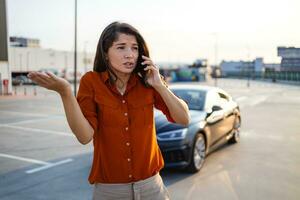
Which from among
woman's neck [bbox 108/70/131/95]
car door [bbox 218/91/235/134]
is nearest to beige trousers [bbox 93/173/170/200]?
woman's neck [bbox 108/70/131/95]

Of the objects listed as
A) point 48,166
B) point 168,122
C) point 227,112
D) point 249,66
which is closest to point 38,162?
point 48,166

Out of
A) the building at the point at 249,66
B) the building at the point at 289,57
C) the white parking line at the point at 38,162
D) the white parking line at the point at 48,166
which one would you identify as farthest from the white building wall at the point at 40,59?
the building at the point at 289,57

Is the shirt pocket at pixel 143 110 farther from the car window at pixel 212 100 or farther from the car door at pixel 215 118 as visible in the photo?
the car window at pixel 212 100

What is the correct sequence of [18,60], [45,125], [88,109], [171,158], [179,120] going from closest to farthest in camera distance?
[88,109], [179,120], [171,158], [45,125], [18,60]

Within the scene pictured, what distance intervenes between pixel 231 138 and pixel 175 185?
3.52m

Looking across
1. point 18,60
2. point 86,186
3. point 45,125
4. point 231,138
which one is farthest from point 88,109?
point 18,60

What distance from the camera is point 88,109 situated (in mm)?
1916

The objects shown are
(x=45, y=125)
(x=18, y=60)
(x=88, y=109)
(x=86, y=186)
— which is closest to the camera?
(x=88, y=109)

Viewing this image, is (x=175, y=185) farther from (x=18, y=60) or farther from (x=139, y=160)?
(x=18, y=60)

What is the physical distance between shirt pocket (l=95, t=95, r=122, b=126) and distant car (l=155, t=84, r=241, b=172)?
12.6 ft

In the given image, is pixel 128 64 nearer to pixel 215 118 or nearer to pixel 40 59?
pixel 215 118

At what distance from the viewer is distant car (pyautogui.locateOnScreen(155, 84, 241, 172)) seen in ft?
18.9

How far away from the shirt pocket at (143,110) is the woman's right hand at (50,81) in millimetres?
432

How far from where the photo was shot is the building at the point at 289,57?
17.3 feet
